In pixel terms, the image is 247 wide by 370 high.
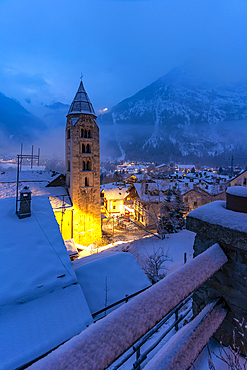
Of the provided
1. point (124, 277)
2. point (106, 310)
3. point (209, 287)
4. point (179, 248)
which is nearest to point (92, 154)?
point (179, 248)

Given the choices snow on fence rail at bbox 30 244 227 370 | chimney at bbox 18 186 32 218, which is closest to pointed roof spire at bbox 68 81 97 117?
chimney at bbox 18 186 32 218

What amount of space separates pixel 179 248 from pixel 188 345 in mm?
16749

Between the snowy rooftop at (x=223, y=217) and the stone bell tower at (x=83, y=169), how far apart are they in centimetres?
→ 2331

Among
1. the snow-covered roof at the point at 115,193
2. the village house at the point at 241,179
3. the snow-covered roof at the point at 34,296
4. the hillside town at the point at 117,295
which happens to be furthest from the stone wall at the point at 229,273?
the snow-covered roof at the point at 115,193

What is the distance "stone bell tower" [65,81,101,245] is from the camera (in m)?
24.7

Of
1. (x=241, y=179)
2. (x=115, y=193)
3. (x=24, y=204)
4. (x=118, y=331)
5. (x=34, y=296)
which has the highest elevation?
(x=241, y=179)

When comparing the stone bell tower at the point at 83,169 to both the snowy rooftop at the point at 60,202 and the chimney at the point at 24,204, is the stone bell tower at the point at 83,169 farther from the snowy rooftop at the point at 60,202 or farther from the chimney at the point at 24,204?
the chimney at the point at 24,204

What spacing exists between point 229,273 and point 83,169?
2485 centimetres

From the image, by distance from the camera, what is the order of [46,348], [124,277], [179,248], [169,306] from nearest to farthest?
[169,306], [46,348], [124,277], [179,248]

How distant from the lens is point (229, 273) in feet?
7.47

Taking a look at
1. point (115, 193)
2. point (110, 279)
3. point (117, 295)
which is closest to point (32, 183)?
point (115, 193)

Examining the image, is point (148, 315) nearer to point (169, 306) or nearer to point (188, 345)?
point (169, 306)

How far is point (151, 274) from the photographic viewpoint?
12.7 metres

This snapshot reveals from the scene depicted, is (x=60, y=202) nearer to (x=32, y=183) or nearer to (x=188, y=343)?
(x=32, y=183)
